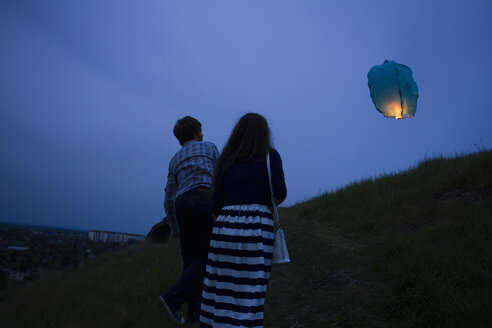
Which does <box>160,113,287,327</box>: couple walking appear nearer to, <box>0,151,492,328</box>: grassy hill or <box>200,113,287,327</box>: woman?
<box>200,113,287,327</box>: woman

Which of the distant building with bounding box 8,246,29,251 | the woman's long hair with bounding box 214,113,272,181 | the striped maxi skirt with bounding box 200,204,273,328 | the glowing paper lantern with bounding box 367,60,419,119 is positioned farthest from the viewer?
the distant building with bounding box 8,246,29,251

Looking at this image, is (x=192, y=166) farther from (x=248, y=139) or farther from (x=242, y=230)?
(x=242, y=230)

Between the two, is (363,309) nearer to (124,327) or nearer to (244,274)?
(244,274)

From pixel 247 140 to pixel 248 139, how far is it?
11 mm

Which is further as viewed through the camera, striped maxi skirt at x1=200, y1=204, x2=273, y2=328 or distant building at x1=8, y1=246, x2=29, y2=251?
distant building at x1=8, y1=246, x2=29, y2=251

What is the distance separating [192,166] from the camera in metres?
3.20

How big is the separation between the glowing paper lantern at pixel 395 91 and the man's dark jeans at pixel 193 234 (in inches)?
130

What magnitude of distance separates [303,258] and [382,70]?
3.22 meters

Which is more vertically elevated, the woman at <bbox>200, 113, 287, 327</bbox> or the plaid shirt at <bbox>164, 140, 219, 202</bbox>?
the plaid shirt at <bbox>164, 140, 219, 202</bbox>

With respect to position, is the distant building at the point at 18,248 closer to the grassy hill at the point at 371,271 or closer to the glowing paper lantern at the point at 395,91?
the grassy hill at the point at 371,271

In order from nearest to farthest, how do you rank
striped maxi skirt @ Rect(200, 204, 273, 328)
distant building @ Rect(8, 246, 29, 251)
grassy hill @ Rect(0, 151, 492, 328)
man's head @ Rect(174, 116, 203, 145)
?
1. striped maxi skirt @ Rect(200, 204, 273, 328)
2. grassy hill @ Rect(0, 151, 492, 328)
3. man's head @ Rect(174, 116, 203, 145)
4. distant building @ Rect(8, 246, 29, 251)

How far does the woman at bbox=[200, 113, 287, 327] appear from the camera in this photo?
2127mm

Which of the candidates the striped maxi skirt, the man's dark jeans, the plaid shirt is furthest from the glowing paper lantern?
the striped maxi skirt

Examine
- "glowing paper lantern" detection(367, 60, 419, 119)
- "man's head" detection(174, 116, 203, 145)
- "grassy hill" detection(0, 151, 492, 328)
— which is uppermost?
"glowing paper lantern" detection(367, 60, 419, 119)
